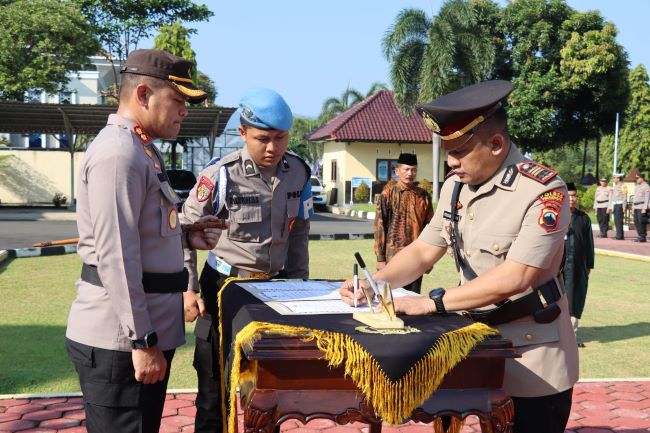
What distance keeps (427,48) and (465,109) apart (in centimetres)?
2883

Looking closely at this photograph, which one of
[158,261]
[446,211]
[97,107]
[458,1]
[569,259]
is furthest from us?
[458,1]

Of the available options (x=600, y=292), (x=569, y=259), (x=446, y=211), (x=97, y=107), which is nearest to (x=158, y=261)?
(x=446, y=211)

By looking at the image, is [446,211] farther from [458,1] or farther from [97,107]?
[458,1]

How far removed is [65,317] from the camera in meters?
7.58

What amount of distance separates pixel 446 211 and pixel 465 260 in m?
0.23

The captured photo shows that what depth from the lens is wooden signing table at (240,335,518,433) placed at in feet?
6.95

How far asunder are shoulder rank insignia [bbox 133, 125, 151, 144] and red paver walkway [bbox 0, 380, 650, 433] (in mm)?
2189

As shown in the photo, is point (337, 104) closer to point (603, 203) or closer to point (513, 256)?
point (603, 203)

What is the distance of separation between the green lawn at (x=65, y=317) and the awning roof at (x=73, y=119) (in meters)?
11.6

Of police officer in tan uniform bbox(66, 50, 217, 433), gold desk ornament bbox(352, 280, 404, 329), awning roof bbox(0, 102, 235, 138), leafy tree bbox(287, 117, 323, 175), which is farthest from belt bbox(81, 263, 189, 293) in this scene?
leafy tree bbox(287, 117, 323, 175)

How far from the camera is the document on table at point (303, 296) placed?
8.23 ft

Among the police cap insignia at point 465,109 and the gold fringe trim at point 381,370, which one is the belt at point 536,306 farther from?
the police cap insignia at point 465,109

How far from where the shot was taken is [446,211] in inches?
114

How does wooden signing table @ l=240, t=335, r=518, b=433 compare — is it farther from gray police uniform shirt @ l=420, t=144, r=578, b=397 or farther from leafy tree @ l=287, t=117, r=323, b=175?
leafy tree @ l=287, t=117, r=323, b=175
